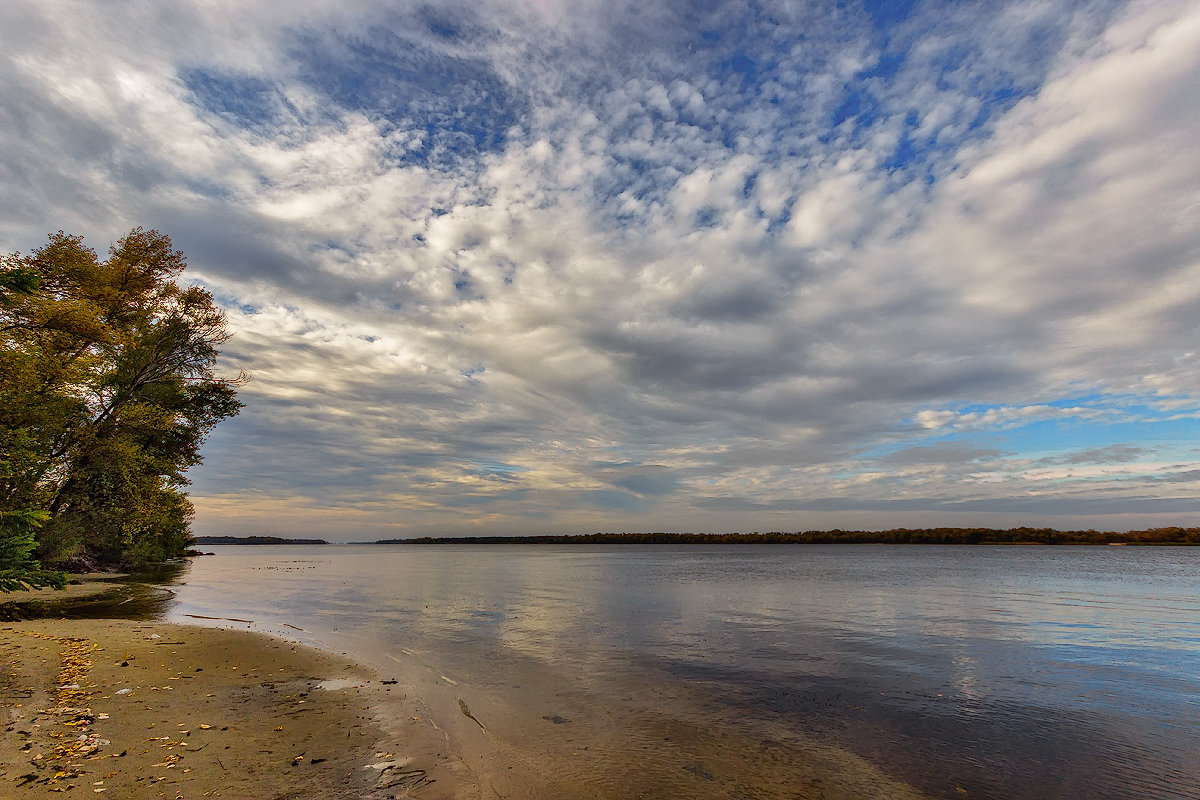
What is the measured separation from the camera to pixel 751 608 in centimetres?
3416

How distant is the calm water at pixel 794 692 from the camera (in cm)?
1006

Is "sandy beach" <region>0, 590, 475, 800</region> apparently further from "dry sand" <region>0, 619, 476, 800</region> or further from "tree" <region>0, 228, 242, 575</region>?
Answer: "tree" <region>0, 228, 242, 575</region>

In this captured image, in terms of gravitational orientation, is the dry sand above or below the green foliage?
below

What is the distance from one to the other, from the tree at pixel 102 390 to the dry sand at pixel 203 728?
24.8 ft

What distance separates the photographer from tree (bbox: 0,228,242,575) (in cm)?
1989

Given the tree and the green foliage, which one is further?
the tree

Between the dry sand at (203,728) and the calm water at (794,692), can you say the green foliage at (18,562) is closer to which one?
the dry sand at (203,728)

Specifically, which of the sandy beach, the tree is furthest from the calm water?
the tree

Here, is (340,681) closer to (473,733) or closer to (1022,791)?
(473,733)

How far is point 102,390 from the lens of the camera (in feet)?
90.2

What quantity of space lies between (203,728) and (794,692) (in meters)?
14.5

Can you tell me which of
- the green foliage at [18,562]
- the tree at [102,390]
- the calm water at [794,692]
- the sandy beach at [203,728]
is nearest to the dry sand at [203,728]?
the sandy beach at [203,728]

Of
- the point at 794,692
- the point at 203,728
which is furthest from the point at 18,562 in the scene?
the point at 794,692

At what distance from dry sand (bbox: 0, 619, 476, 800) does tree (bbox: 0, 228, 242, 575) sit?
756 cm
